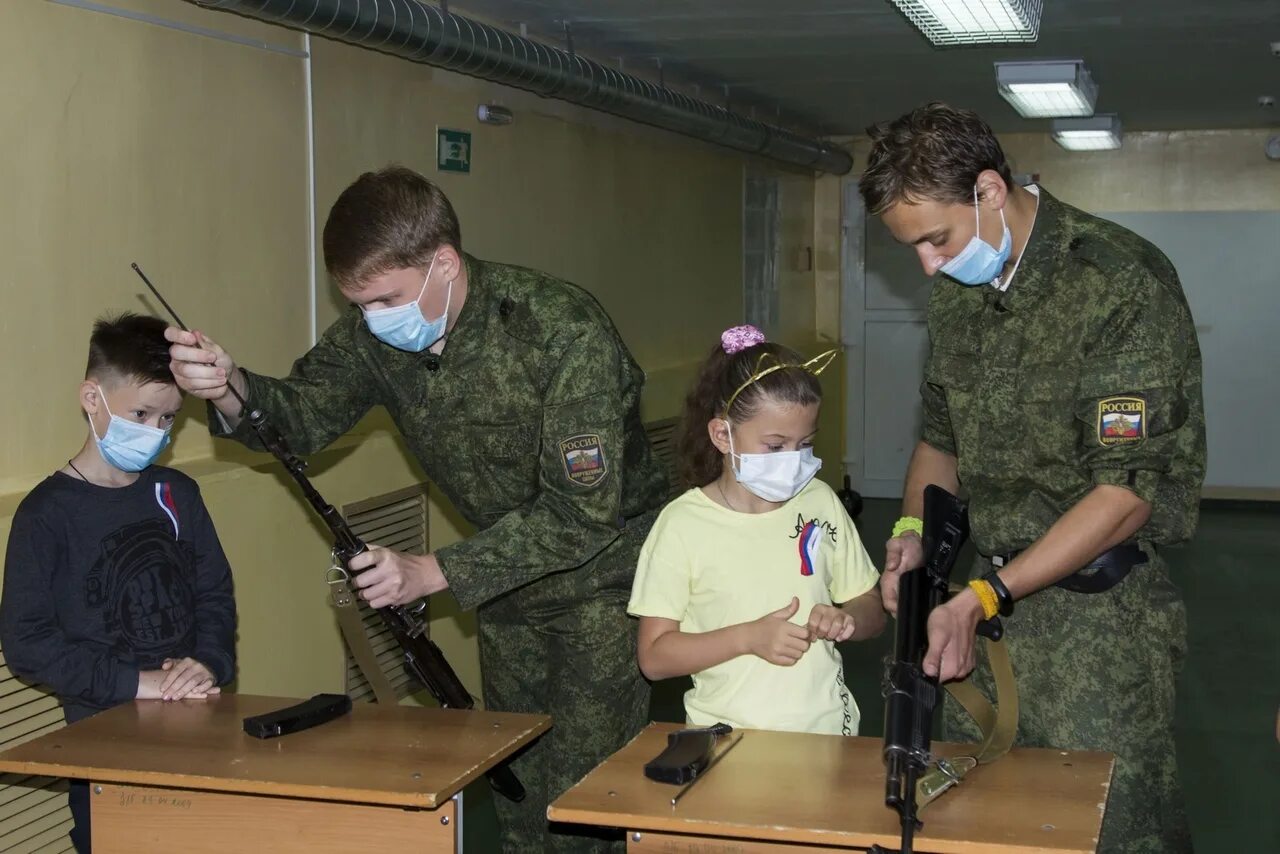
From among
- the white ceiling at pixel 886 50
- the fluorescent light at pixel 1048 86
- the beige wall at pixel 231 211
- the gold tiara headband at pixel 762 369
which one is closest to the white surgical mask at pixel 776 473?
the gold tiara headband at pixel 762 369

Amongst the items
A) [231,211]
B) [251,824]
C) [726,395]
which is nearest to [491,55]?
[231,211]

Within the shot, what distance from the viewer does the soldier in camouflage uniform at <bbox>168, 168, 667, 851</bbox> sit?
2.46m

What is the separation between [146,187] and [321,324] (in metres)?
0.85

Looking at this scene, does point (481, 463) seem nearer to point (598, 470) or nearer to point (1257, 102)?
point (598, 470)

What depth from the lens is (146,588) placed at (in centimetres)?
264

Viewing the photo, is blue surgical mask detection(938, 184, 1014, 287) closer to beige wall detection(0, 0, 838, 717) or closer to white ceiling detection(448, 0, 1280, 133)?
beige wall detection(0, 0, 838, 717)

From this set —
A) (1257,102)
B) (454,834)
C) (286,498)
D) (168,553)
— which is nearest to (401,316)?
(168,553)

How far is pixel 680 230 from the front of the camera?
7.18 meters

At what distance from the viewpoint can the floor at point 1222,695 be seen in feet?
13.1

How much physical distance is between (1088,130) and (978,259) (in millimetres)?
6474

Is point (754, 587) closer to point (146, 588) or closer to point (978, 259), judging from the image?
point (978, 259)

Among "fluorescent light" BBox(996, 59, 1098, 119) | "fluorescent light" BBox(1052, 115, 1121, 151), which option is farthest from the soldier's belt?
"fluorescent light" BBox(1052, 115, 1121, 151)

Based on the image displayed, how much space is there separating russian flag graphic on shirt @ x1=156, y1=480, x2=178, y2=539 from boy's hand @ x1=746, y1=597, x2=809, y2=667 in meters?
1.20

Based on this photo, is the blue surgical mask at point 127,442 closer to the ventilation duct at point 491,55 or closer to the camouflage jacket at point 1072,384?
the ventilation duct at point 491,55
